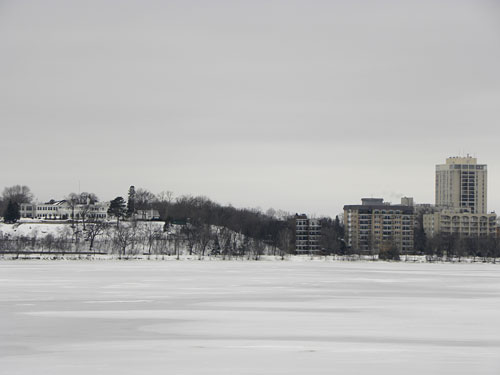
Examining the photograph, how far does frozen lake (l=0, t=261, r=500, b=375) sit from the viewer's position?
17234 millimetres

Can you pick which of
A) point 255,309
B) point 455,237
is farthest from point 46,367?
point 455,237

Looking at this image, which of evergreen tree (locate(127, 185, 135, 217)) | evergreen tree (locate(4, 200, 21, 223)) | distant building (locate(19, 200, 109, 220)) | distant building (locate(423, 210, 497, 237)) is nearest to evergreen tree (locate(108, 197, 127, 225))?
evergreen tree (locate(127, 185, 135, 217))

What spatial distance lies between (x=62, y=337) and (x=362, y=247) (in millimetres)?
128898

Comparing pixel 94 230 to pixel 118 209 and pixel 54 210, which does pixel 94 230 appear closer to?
pixel 118 209

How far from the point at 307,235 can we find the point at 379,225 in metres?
20.1

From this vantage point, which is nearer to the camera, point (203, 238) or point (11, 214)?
point (203, 238)

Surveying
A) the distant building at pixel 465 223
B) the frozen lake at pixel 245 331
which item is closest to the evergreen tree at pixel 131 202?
the distant building at pixel 465 223

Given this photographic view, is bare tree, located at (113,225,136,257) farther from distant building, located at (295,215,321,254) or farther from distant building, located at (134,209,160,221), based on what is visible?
distant building, located at (295,215,321,254)

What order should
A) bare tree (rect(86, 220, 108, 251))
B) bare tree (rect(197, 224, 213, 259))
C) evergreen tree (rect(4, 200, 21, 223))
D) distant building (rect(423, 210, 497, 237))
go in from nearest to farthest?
bare tree (rect(197, 224, 213, 259)) → bare tree (rect(86, 220, 108, 251)) → evergreen tree (rect(4, 200, 21, 223)) → distant building (rect(423, 210, 497, 237))

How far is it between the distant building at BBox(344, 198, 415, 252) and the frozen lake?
380 ft

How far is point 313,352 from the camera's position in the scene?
18906 mm

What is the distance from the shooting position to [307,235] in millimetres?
143875

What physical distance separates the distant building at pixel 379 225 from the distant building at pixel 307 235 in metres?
8.33

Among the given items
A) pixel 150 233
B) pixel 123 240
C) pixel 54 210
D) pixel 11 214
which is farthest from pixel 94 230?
pixel 54 210
